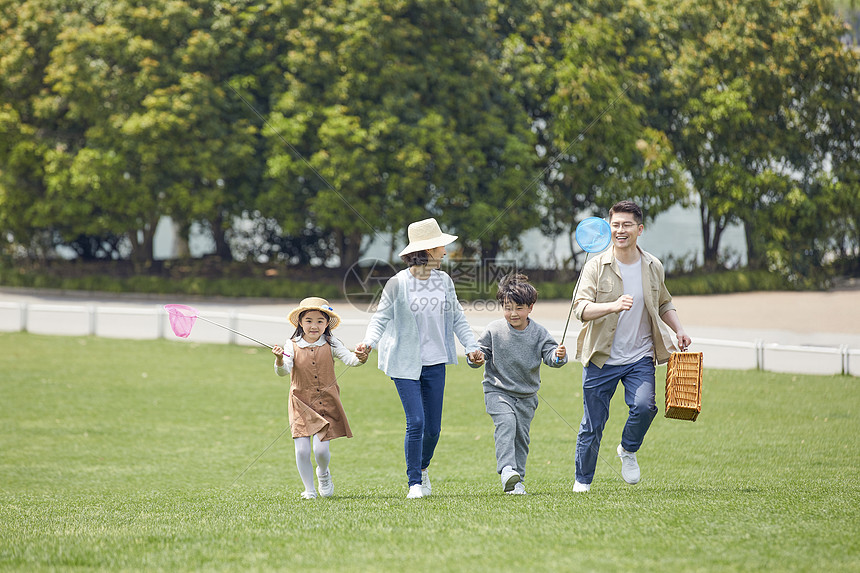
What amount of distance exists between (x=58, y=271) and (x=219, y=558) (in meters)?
25.8

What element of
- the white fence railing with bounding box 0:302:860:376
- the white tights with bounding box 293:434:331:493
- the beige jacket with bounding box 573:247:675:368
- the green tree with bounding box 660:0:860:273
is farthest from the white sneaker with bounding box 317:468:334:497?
the green tree with bounding box 660:0:860:273

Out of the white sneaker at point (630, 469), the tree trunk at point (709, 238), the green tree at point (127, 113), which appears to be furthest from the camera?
the tree trunk at point (709, 238)

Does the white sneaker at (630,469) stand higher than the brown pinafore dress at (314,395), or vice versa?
the brown pinafore dress at (314,395)

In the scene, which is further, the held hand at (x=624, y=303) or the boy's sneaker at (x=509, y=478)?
the boy's sneaker at (x=509, y=478)

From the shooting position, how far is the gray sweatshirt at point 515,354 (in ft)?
18.9

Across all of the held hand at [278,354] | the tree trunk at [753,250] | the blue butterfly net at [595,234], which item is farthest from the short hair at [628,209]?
the tree trunk at [753,250]

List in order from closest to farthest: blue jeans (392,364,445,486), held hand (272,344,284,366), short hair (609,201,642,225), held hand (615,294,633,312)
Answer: held hand (615,294,633,312), held hand (272,344,284,366), short hair (609,201,642,225), blue jeans (392,364,445,486)

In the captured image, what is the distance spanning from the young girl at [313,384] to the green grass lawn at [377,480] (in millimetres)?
392

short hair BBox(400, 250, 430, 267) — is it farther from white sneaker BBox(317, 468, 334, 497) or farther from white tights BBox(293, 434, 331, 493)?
white sneaker BBox(317, 468, 334, 497)

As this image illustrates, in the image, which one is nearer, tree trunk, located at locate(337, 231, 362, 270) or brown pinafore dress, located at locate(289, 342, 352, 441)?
brown pinafore dress, located at locate(289, 342, 352, 441)

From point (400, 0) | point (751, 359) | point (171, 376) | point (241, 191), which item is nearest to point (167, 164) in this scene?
point (241, 191)

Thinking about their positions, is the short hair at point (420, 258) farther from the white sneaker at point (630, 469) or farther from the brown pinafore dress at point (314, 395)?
the white sneaker at point (630, 469)

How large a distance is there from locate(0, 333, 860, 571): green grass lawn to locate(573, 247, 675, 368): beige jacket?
93 centimetres

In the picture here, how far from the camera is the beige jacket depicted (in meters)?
5.53
